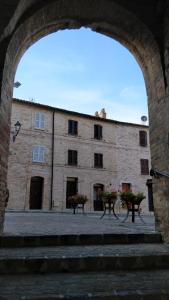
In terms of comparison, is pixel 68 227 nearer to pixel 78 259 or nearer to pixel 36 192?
pixel 78 259

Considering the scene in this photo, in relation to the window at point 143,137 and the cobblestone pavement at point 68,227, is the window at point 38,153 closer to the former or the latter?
the window at point 143,137

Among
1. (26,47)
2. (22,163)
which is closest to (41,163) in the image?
(22,163)

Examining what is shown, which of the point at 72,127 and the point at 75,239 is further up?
the point at 72,127

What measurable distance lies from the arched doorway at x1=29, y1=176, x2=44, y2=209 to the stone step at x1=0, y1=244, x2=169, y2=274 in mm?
17299

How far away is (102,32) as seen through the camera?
577 centimetres

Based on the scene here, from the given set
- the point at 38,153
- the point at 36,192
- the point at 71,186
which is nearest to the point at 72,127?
the point at 38,153

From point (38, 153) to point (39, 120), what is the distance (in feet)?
8.90

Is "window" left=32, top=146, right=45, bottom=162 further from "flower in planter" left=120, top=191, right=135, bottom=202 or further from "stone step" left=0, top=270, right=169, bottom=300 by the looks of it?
"stone step" left=0, top=270, right=169, bottom=300

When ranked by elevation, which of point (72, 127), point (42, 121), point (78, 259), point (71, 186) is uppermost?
point (42, 121)

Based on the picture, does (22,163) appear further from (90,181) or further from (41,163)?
(90,181)

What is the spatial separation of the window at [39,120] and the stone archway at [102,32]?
16.2 m

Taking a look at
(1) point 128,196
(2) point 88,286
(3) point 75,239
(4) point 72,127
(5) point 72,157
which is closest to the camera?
(2) point 88,286

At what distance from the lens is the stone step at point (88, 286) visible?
2.49m

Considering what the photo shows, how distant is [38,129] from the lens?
2152 cm
